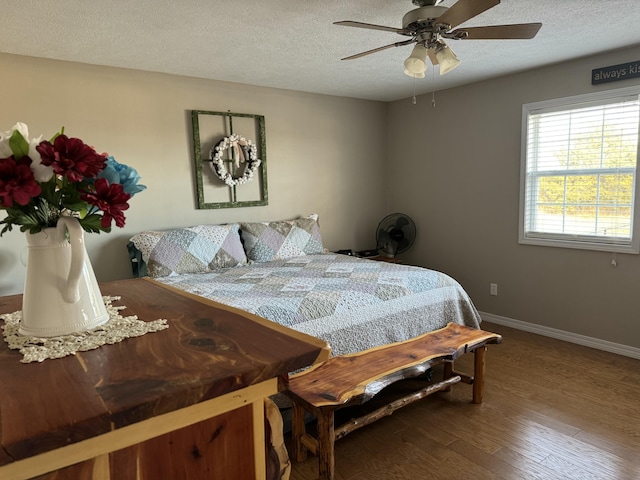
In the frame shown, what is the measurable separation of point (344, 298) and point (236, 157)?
1.89m

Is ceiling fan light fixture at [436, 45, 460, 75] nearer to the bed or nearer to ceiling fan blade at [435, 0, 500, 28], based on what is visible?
ceiling fan blade at [435, 0, 500, 28]

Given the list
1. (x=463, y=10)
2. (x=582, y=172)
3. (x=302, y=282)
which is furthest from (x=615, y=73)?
(x=302, y=282)

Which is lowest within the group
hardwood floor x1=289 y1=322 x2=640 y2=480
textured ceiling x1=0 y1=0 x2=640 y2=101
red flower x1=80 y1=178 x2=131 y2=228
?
hardwood floor x1=289 y1=322 x2=640 y2=480

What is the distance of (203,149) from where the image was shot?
3605mm

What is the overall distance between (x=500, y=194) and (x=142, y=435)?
376 cm

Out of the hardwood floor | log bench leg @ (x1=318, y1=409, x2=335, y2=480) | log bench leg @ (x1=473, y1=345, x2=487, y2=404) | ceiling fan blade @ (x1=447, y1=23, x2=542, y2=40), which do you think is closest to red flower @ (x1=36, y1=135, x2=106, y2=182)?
log bench leg @ (x1=318, y1=409, x2=335, y2=480)

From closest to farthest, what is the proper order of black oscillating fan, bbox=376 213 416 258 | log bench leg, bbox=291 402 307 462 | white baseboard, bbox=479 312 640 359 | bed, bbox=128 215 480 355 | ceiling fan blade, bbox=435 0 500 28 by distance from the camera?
ceiling fan blade, bbox=435 0 500 28 → log bench leg, bbox=291 402 307 462 → bed, bbox=128 215 480 355 → white baseboard, bbox=479 312 640 359 → black oscillating fan, bbox=376 213 416 258

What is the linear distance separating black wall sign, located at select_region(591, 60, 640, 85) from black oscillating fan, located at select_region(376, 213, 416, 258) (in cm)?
201

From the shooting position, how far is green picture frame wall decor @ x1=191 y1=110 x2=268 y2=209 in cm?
359

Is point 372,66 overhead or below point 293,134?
overhead

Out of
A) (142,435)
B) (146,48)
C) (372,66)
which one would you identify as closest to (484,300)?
(372,66)

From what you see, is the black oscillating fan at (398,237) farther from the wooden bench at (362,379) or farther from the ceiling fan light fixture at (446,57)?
the ceiling fan light fixture at (446,57)

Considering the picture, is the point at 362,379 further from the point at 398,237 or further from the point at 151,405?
the point at 398,237

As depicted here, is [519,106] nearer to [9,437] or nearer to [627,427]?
[627,427]
